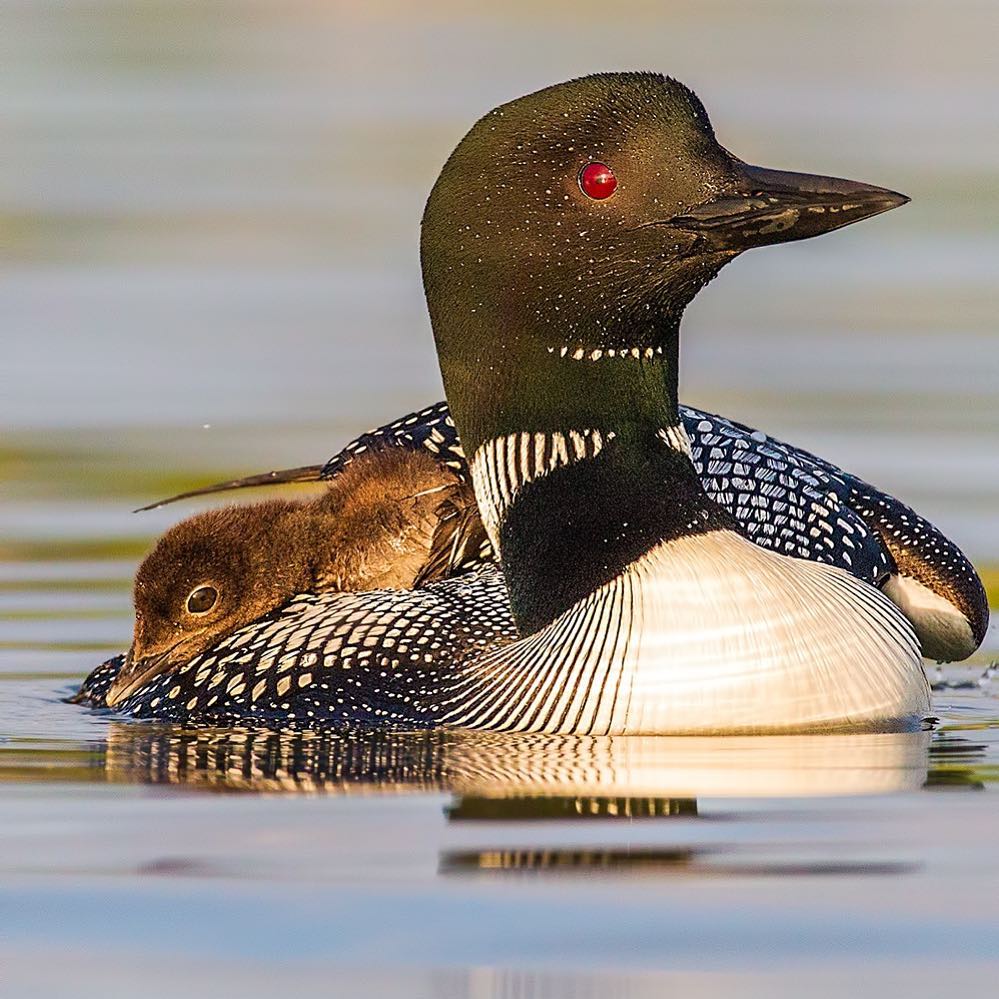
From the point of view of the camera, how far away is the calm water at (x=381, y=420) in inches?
170

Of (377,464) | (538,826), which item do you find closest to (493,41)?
(377,464)

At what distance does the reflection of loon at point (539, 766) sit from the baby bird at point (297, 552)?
53cm

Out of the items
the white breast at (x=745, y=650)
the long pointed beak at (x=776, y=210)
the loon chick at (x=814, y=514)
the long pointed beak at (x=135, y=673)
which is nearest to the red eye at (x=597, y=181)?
the long pointed beak at (x=776, y=210)

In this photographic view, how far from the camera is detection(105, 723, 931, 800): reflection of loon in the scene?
5.39 metres

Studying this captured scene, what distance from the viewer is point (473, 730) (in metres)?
6.14

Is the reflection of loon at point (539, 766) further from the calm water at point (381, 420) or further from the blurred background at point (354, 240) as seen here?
the blurred background at point (354, 240)

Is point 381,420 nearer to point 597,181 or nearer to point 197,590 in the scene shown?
point 197,590

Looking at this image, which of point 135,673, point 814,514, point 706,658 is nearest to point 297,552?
point 135,673

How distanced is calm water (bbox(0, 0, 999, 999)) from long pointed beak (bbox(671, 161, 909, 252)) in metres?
1.03

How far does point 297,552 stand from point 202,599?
0.26m

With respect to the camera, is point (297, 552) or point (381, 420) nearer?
point (297, 552)

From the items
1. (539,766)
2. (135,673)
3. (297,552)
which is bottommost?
(539,766)

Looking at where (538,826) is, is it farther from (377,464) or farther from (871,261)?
(871,261)

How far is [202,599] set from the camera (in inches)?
269
